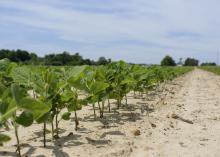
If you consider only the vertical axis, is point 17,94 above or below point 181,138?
above

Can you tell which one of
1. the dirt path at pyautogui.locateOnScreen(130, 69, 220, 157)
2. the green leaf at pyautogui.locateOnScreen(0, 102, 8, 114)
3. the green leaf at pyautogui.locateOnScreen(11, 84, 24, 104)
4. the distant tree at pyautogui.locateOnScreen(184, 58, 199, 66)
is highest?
the distant tree at pyautogui.locateOnScreen(184, 58, 199, 66)

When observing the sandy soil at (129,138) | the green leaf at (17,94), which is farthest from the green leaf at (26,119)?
the sandy soil at (129,138)

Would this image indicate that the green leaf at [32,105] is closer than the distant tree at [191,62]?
Yes

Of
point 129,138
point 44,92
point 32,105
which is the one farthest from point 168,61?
point 32,105

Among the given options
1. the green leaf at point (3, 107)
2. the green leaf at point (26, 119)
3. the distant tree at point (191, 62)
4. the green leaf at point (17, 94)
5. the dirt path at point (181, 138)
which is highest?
the distant tree at point (191, 62)

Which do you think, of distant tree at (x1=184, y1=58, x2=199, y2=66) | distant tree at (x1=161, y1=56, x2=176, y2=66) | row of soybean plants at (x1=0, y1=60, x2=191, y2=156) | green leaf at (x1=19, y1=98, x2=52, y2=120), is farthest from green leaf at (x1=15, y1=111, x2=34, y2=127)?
distant tree at (x1=184, y1=58, x2=199, y2=66)

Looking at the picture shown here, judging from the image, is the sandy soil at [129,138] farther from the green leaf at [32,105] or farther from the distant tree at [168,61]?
the distant tree at [168,61]

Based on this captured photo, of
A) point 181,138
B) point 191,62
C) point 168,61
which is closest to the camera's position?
point 181,138

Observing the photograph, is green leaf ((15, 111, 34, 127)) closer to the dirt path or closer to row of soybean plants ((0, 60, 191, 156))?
row of soybean plants ((0, 60, 191, 156))

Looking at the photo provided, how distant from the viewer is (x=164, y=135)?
505 cm

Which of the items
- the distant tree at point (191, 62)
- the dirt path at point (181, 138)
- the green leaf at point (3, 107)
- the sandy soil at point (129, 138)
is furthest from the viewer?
the distant tree at point (191, 62)

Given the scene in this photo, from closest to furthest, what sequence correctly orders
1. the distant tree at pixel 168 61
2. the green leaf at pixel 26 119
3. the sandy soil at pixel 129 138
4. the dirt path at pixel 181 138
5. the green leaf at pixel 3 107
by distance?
the green leaf at pixel 3 107
the green leaf at pixel 26 119
the sandy soil at pixel 129 138
the dirt path at pixel 181 138
the distant tree at pixel 168 61

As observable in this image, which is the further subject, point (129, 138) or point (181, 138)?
point (181, 138)

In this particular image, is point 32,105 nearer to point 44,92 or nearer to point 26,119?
point 26,119
